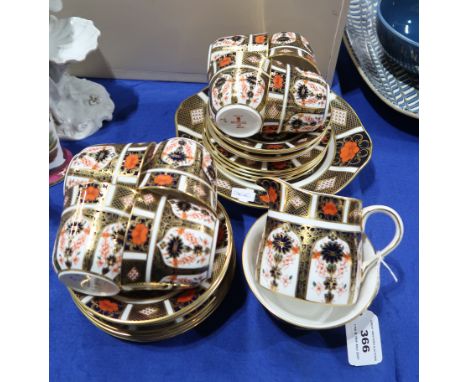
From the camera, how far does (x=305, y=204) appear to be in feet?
1.97

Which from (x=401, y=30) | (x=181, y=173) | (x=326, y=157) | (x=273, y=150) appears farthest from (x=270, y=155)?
(x=401, y=30)

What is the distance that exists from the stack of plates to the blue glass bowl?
0.56 m

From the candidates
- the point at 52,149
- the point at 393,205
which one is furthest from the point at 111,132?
the point at 393,205

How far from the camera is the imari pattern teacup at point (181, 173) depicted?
542mm

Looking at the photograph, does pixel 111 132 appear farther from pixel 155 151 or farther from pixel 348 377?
pixel 348 377

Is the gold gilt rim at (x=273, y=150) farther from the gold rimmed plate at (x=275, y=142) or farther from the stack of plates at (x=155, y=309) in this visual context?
the stack of plates at (x=155, y=309)

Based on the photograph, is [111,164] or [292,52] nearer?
[111,164]

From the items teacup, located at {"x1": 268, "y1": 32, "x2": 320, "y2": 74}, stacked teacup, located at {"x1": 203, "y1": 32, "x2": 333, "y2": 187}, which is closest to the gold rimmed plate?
stacked teacup, located at {"x1": 203, "y1": 32, "x2": 333, "y2": 187}

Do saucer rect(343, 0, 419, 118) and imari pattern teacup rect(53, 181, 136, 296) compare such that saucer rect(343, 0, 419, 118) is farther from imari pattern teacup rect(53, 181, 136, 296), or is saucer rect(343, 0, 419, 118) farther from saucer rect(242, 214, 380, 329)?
imari pattern teacup rect(53, 181, 136, 296)

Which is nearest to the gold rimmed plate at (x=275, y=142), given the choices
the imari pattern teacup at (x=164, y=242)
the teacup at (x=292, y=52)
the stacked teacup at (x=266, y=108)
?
the stacked teacup at (x=266, y=108)

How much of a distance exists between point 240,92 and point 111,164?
0.24 meters

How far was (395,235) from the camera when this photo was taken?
0.62 meters

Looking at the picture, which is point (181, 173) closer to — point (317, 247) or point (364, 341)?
point (317, 247)

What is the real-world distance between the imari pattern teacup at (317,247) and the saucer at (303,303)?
2 cm
